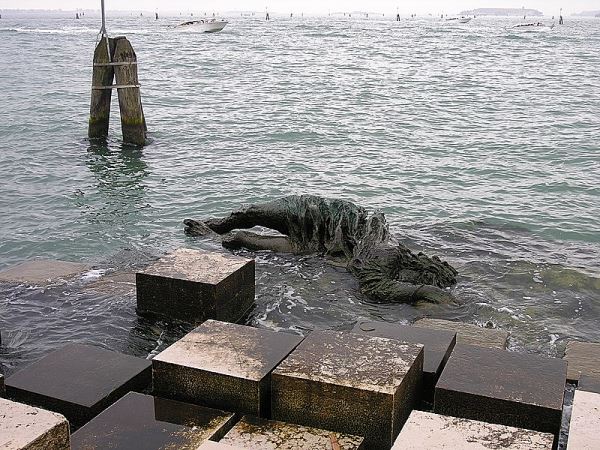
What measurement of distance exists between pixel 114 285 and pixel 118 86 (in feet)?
31.4

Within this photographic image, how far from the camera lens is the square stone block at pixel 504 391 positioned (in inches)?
165

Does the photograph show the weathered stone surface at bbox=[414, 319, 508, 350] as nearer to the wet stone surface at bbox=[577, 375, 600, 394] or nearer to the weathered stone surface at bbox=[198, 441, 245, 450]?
the wet stone surface at bbox=[577, 375, 600, 394]

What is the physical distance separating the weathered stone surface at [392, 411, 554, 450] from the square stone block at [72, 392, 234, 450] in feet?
3.51

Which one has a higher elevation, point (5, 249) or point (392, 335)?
point (392, 335)

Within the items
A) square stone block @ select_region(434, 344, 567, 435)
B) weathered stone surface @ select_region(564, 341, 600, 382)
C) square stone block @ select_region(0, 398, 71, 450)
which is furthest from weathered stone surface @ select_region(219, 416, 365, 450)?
weathered stone surface @ select_region(564, 341, 600, 382)

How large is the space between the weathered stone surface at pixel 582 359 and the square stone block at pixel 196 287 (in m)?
2.77

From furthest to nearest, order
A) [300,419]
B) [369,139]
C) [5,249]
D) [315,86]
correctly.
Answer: [315,86], [369,139], [5,249], [300,419]

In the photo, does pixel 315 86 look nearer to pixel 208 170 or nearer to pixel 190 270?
pixel 208 170

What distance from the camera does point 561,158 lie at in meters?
17.7

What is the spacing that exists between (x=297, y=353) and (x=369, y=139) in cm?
1575

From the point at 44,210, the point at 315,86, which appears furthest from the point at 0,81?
the point at 44,210

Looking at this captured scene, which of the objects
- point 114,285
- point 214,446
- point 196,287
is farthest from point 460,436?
point 114,285

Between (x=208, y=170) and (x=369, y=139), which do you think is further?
(x=369, y=139)

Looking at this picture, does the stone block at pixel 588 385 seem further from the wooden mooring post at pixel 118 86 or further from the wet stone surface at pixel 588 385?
the wooden mooring post at pixel 118 86
